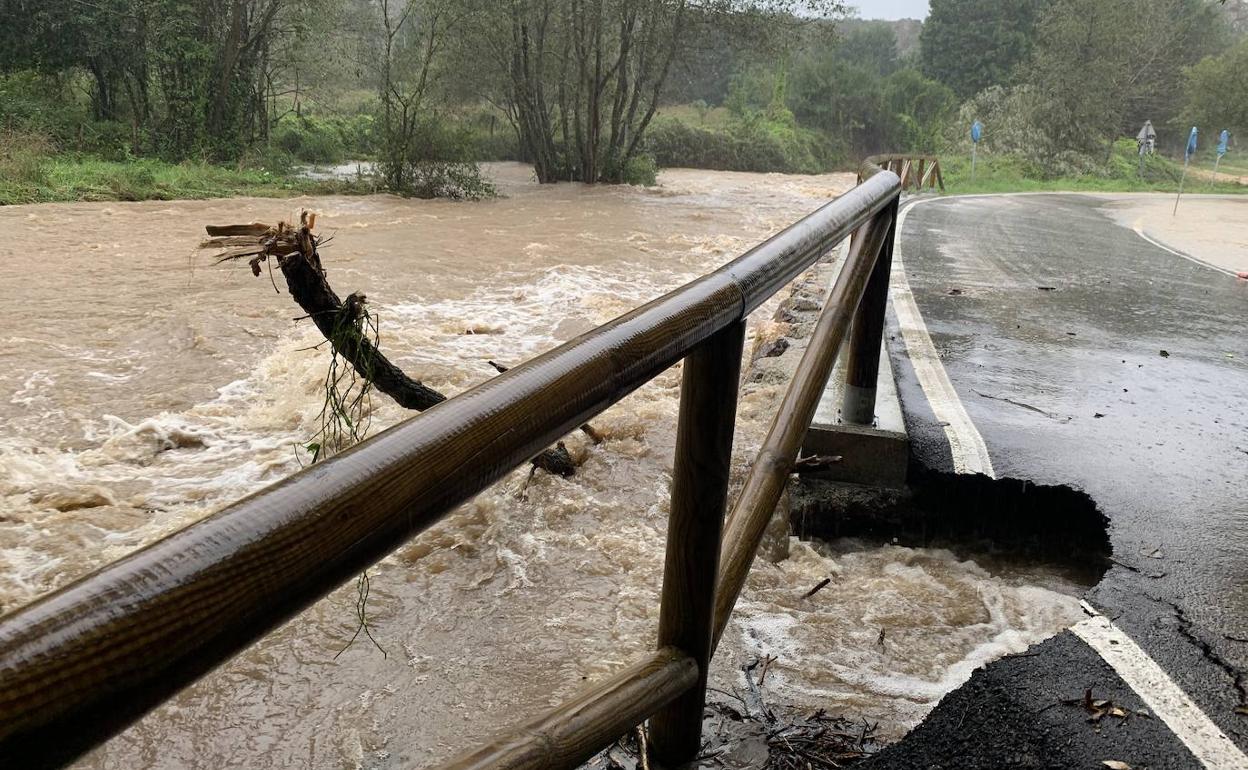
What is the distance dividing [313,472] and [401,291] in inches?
413

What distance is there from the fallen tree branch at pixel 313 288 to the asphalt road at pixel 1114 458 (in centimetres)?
163

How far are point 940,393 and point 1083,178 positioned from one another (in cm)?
3822

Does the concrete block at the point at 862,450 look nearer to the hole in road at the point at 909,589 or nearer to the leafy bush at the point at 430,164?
the hole in road at the point at 909,589

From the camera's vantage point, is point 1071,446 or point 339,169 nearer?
point 1071,446

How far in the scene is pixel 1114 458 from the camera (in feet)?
14.1

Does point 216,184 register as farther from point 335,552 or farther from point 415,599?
point 335,552

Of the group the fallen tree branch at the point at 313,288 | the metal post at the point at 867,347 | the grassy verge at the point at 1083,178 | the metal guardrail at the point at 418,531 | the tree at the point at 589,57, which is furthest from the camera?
the grassy verge at the point at 1083,178

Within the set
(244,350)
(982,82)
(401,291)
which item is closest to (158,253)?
(401,291)

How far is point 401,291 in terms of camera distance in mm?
11102

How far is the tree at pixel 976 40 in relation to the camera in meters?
56.5

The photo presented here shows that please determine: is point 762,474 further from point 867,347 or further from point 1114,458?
point 1114,458

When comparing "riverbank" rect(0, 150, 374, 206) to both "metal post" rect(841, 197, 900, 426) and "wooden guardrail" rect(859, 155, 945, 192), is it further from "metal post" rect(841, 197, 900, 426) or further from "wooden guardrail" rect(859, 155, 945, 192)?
"metal post" rect(841, 197, 900, 426)

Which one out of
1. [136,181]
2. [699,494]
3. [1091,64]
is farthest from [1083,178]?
[699,494]

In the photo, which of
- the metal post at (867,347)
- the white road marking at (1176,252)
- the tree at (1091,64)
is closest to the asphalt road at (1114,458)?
the metal post at (867,347)
